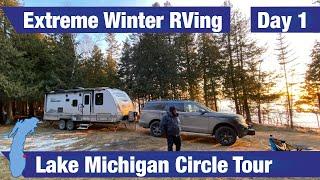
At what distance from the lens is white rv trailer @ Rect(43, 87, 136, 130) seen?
2252 cm

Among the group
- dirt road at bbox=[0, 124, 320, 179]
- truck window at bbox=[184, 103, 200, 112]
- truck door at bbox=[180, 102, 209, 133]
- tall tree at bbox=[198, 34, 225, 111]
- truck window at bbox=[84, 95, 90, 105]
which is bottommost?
dirt road at bbox=[0, 124, 320, 179]

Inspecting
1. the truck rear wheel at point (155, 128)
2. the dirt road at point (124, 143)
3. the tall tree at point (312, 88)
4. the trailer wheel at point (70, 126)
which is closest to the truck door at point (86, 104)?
the trailer wheel at point (70, 126)

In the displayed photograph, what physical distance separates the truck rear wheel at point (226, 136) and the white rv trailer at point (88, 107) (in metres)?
7.67

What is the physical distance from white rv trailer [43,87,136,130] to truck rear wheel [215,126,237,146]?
7.67m

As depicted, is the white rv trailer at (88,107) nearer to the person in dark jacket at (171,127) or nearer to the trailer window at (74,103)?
the trailer window at (74,103)

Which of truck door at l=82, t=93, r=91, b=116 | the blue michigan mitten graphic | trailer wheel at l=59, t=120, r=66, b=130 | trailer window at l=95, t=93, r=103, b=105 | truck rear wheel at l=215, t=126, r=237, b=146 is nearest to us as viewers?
the blue michigan mitten graphic

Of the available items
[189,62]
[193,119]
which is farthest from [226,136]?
[189,62]

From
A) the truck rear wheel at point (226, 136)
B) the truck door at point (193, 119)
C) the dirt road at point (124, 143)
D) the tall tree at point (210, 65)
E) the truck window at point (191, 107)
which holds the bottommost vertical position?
the dirt road at point (124, 143)

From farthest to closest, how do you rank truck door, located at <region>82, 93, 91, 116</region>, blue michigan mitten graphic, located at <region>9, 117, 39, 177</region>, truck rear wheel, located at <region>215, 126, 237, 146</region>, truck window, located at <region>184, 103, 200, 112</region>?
truck door, located at <region>82, 93, 91, 116</region> → truck window, located at <region>184, 103, 200, 112</region> → truck rear wheel, located at <region>215, 126, 237, 146</region> → blue michigan mitten graphic, located at <region>9, 117, 39, 177</region>

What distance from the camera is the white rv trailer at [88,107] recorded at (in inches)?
886

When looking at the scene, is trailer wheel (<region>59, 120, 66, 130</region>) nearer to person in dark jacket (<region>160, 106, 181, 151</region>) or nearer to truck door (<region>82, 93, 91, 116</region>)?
truck door (<region>82, 93, 91, 116</region>)

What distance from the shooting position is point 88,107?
23641mm

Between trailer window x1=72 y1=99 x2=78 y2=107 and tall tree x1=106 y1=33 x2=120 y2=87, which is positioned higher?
tall tree x1=106 y1=33 x2=120 y2=87

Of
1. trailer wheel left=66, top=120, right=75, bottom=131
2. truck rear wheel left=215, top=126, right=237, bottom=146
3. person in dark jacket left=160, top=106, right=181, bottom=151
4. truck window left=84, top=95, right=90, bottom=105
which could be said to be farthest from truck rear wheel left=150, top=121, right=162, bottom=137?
trailer wheel left=66, top=120, right=75, bottom=131
